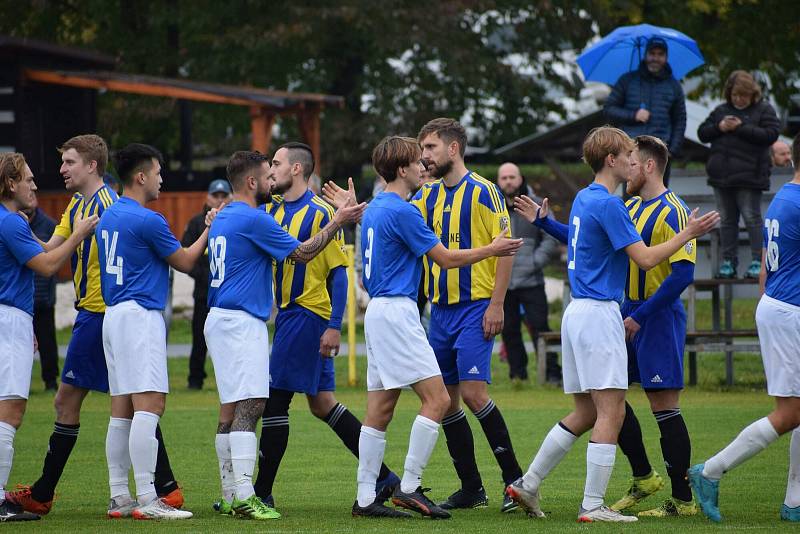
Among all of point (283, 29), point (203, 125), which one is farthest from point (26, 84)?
point (203, 125)

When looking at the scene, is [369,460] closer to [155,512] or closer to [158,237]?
[155,512]

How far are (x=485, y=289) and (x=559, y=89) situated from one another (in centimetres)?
2568

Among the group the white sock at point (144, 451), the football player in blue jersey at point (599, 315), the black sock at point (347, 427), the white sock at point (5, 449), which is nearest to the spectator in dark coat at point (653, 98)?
the football player in blue jersey at point (599, 315)

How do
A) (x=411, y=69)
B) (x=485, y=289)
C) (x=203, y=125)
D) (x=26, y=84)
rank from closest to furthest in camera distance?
(x=485, y=289)
(x=26, y=84)
(x=411, y=69)
(x=203, y=125)

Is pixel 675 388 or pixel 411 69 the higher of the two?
pixel 411 69

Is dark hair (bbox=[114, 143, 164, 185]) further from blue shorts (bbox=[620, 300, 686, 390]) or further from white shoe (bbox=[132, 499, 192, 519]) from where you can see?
blue shorts (bbox=[620, 300, 686, 390])

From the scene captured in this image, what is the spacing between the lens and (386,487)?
28.8 ft

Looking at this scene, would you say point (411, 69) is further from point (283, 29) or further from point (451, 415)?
point (451, 415)

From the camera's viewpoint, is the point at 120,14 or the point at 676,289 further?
the point at 120,14

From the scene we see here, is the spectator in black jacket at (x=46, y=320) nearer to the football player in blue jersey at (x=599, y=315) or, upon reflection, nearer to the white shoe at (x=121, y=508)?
the white shoe at (x=121, y=508)

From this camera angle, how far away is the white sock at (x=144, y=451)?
7980 mm

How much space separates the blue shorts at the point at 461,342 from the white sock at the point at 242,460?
1482 millimetres

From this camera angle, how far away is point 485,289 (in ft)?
28.3

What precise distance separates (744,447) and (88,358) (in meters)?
4.32
